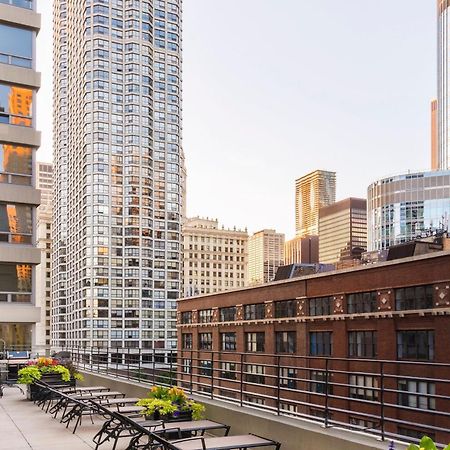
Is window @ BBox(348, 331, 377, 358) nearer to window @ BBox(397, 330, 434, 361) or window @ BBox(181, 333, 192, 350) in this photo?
window @ BBox(397, 330, 434, 361)

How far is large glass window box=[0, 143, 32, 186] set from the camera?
1087 inches

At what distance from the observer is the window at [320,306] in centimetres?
6794

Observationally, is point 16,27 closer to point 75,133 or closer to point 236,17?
point 236,17

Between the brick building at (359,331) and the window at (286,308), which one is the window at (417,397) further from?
the window at (286,308)

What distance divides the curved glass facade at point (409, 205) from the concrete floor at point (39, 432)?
15440 cm

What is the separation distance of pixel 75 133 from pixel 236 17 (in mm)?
69842

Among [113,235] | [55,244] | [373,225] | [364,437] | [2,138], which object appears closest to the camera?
[364,437]

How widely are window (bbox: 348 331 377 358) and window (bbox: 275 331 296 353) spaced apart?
9.97 m

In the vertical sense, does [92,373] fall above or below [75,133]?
below

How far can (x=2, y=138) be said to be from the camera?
27.3m

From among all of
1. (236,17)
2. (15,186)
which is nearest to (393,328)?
(15,186)

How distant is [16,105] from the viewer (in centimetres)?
2811

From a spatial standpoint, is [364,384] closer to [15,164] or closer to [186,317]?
[15,164]

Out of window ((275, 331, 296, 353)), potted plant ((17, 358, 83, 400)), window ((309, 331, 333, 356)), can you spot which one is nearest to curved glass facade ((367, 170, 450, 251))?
window ((275, 331, 296, 353))
